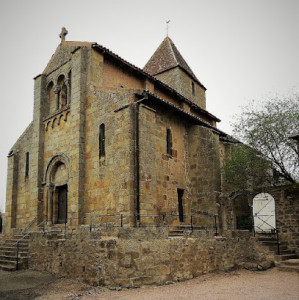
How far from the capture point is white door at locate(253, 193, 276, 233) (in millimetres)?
19672

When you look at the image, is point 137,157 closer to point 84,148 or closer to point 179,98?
point 84,148

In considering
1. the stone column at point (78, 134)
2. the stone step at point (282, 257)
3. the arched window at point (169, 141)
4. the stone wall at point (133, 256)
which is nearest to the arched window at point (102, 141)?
the stone column at point (78, 134)

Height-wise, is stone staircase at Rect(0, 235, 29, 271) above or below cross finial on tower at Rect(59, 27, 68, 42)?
below

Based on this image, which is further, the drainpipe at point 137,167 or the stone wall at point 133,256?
the drainpipe at point 137,167

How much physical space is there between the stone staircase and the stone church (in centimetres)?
162

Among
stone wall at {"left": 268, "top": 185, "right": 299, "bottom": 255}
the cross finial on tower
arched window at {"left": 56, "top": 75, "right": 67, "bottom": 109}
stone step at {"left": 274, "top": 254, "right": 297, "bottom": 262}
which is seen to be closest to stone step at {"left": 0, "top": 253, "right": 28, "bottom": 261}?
arched window at {"left": 56, "top": 75, "right": 67, "bottom": 109}

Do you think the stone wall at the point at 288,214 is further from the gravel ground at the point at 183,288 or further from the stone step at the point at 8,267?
the stone step at the point at 8,267

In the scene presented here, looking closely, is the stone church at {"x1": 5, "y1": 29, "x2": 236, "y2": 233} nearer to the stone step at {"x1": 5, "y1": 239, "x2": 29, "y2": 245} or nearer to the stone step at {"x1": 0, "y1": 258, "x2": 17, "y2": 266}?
the stone step at {"x1": 5, "y1": 239, "x2": 29, "y2": 245}

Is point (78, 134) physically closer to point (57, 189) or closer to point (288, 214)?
point (57, 189)

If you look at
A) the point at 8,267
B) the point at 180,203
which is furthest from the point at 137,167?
the point at 8,267

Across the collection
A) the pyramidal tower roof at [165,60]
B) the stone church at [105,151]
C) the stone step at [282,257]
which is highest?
the pyramidal tower roof at [165,60]

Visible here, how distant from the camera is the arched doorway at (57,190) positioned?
16.8m

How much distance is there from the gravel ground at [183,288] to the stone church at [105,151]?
3.19m

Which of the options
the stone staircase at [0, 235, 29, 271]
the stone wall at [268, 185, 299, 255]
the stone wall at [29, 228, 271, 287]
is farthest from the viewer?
the stone wall at [268, 185, 299, 255]
